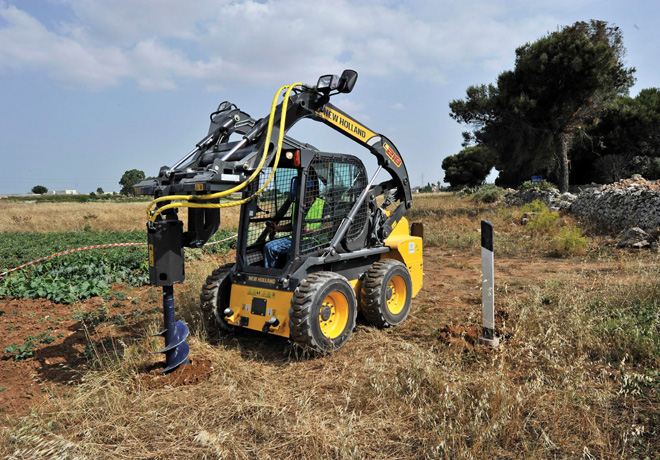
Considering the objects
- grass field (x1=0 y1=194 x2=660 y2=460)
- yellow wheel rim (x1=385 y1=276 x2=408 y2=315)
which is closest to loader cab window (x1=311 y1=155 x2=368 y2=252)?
yellow wheel rim (x1=385 y1=276 x2=408 y2=315)

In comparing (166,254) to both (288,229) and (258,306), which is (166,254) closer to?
(258,306)

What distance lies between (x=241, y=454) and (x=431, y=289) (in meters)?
5.54

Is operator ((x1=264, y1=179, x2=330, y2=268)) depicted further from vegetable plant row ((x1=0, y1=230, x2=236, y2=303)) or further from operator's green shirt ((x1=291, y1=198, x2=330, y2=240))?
vegetable plant row ((x1=0, y1=230, x2=236, y2=303))

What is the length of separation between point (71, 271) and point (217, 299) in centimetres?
555

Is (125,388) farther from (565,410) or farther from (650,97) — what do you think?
(650,97)

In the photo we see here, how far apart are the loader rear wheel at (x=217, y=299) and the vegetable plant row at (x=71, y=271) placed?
2539mm

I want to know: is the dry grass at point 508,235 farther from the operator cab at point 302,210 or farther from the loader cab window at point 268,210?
the loader cab window at point 268,210

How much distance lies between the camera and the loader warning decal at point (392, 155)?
21.2 feet

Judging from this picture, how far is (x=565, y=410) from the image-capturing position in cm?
314

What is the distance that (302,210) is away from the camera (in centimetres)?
502

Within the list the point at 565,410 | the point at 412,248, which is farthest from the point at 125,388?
the point at 412,248

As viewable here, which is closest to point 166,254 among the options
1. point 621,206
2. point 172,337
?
point 172,337

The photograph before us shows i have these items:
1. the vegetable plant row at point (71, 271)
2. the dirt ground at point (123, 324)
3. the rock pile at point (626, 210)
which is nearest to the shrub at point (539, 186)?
the rock pile at point (626, 210)

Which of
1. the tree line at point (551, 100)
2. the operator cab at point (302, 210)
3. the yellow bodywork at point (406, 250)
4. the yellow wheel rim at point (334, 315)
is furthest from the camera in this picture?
the tree line at point (551, 100)
